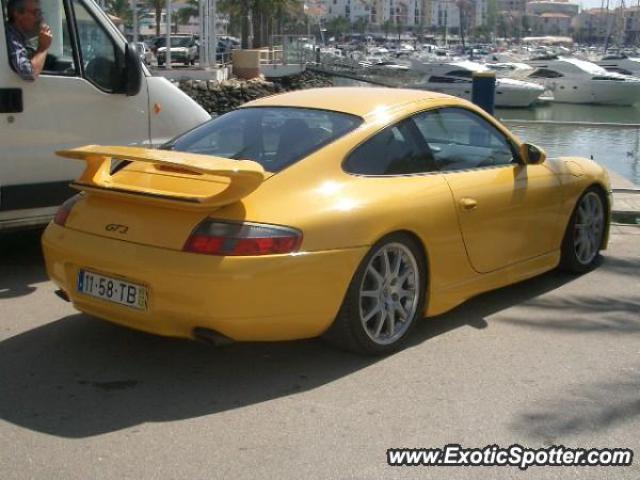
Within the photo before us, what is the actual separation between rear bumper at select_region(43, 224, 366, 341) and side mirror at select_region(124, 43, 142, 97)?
2.69m

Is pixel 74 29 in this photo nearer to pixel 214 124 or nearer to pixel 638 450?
pixel 214 124

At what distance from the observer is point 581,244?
680cm

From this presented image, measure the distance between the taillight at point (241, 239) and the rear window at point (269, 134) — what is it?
0.55 m

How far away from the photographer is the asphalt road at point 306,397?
3.70 m

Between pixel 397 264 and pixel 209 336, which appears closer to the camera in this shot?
pixel 209 336

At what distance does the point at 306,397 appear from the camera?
4383 millimetres

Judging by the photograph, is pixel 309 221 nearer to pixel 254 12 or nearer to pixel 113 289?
pixel 113 289

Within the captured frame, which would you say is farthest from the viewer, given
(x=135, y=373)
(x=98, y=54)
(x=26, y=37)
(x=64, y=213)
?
(x=98, y=54)

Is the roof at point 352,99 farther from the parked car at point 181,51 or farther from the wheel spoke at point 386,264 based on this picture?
the parked car at point 181,51

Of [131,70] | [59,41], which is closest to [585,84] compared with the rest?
[131,70]

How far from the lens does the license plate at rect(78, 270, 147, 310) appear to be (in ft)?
14.6

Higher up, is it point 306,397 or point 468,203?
Answer: point 468,203

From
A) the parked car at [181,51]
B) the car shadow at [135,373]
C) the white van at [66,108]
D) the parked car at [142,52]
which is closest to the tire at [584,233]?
the car shadow at [135,373]
